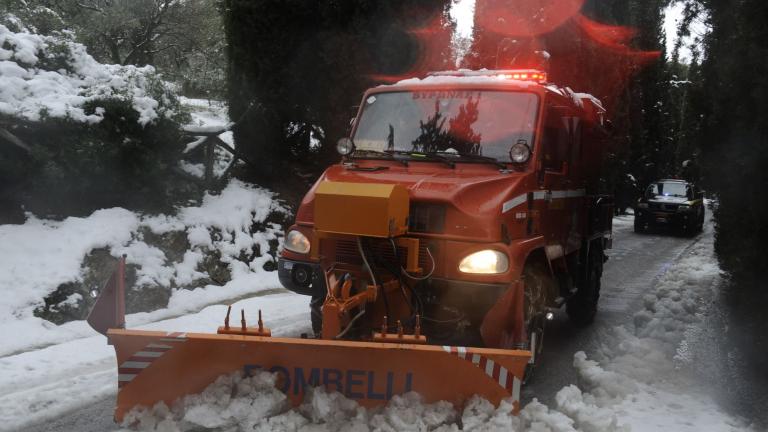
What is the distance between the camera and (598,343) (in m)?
7.02

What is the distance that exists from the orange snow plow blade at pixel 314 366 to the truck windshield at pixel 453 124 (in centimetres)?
199

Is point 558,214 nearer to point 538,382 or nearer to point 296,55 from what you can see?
point 538,382

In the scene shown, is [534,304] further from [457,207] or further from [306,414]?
[306,414]

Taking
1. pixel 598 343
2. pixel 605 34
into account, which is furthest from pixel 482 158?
pixel 605 34

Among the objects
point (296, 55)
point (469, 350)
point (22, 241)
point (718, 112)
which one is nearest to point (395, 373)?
point (469, 350)

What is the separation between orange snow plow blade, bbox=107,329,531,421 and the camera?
3811 millimetres

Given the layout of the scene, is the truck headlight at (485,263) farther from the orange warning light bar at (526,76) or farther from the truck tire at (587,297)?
the truck tire at (587,297)

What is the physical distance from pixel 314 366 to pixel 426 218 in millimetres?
1325

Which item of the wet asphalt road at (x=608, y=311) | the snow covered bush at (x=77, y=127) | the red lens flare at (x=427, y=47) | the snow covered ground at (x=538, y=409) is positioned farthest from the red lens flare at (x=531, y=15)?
the snow covered ground at (x=538, y=409)

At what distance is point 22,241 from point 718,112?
7.54 m

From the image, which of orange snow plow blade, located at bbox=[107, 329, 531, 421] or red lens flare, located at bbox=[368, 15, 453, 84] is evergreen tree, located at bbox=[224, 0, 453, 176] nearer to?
red lens flare, located at bbox=[368, 15, 453, 84]

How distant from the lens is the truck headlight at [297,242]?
16.8 ft

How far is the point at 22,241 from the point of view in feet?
23.3

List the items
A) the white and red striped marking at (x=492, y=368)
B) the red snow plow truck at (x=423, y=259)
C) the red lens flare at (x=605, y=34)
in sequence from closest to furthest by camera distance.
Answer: the white and red striped marking at (x=492, y=368)
the red snow plow truck at (x=423, y=259)
the red lens flare at (x=605, y=34)
